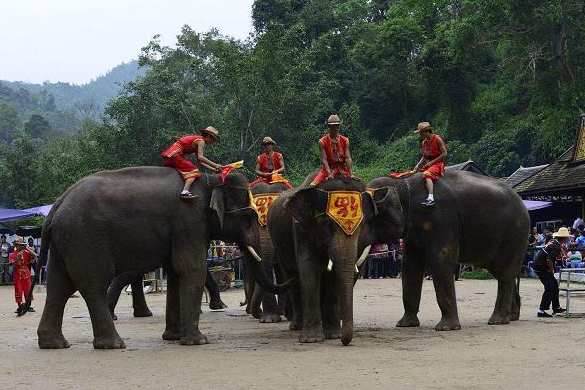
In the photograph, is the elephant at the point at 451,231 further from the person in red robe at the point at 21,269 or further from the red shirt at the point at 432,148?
the person in red robe at the point at 21,269

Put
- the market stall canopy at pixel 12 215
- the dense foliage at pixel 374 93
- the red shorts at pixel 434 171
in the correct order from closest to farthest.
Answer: the red shorts at pixel 434 171
the market stall canopy at pixel 12 215
the dense foliage at pixel 374 93

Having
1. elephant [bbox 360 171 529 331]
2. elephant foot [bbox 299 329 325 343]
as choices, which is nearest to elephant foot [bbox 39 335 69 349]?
elephant foot [bbox 299 329 325 343]

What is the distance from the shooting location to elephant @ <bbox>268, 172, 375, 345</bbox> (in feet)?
37.7

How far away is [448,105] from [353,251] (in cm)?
3999

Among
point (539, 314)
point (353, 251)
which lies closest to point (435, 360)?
point (353, 251)

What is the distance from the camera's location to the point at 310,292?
1207 cm

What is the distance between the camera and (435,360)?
9977 millimetres

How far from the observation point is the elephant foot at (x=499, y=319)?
13977mm

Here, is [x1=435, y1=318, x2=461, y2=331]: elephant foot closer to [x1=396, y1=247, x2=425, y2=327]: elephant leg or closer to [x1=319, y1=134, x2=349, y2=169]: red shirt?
[x1=396, y1=247, x2=425, y2=327]: elephant leg

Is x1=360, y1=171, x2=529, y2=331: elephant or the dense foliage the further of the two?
the dense foliage

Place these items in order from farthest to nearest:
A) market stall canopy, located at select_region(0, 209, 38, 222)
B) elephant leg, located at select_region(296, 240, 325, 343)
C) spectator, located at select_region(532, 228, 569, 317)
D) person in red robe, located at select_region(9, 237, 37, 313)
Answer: market stall canopy, located at select_region(0, 209, 38, 222), person in red robe, located at select_region(9, 237, 37, 313), spectator, located at select_region(532, 228, 569, 317), elephant leg, located at select_region(296, 240, 325, 343)

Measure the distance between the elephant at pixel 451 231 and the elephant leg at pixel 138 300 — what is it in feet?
16.9

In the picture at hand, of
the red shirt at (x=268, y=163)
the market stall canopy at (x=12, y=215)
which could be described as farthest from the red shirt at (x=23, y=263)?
the market stall canopy at (x=12, y=215)

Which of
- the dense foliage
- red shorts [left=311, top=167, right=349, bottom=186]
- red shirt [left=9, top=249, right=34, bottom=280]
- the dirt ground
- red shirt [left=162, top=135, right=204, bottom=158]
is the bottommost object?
the dirt ground
